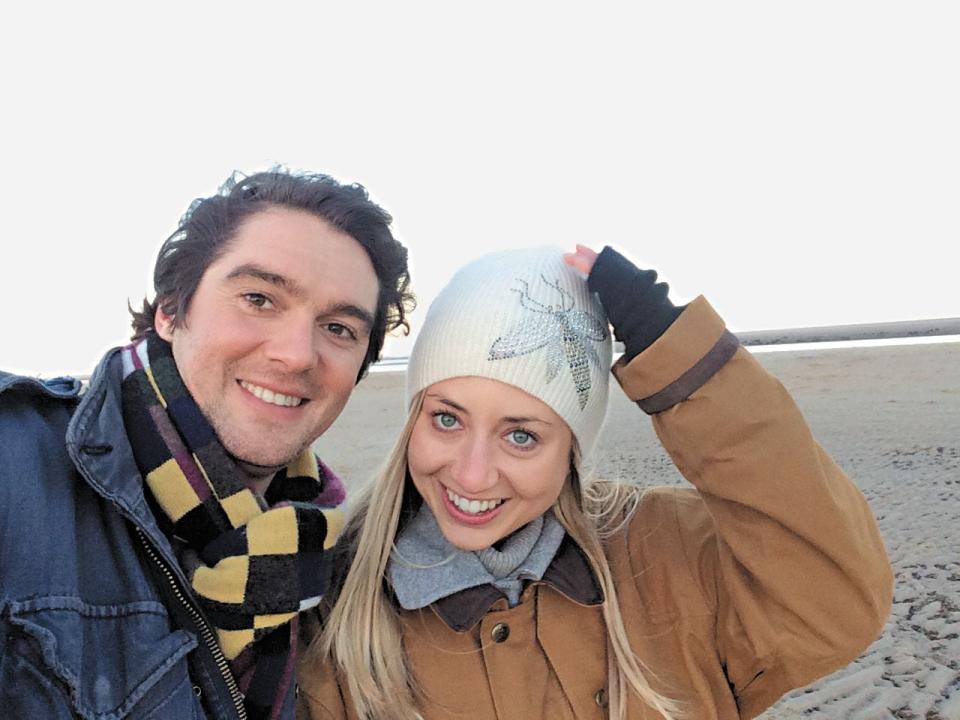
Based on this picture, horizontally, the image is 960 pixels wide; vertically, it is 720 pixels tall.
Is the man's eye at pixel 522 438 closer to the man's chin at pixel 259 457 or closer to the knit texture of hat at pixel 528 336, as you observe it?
the knit texture of hat at pixel 528 336

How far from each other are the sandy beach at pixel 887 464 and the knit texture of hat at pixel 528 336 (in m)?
2.73

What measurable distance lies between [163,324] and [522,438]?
120cm

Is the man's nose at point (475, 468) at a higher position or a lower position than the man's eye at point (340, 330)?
lower

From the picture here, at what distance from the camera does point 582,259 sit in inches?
97.0

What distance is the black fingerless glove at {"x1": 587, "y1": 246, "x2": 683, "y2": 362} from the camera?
2.17 m

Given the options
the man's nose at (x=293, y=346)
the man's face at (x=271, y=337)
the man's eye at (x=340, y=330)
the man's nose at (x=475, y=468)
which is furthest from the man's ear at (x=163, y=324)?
the man's nose at (x=475, y=468)

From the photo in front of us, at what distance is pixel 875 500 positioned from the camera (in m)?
6.79

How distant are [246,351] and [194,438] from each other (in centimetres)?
29

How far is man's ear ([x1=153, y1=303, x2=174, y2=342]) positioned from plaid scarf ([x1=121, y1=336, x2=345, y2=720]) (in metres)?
0.15

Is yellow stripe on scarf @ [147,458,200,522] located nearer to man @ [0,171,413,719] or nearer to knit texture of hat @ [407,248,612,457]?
man @ [0,171,413,719]

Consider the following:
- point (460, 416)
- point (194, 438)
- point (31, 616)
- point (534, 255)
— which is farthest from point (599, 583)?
point (31, 616)

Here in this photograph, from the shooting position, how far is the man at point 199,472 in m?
1.71

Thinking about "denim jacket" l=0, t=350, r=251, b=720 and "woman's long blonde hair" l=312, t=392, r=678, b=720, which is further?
"woman's long blonde hair" l=312, t=392, r=678, b=720

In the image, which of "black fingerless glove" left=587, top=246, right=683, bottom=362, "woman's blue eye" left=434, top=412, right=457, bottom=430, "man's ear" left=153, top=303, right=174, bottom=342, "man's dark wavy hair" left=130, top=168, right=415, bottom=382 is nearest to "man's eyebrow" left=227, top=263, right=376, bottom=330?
"man's dark wavy hair" left=130, top=168, right=415, bottom=382
